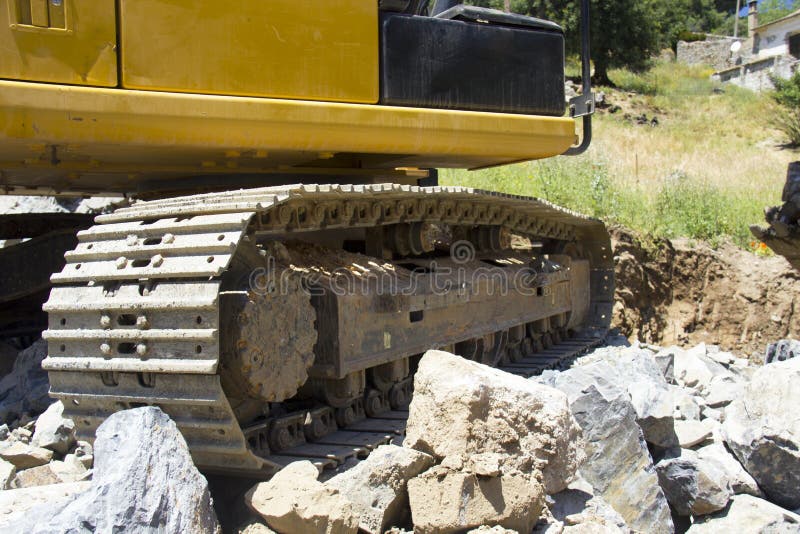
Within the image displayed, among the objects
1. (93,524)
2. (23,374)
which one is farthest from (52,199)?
(93,524)

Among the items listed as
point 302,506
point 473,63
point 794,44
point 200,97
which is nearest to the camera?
point 302,506

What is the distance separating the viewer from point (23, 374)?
5305 mm

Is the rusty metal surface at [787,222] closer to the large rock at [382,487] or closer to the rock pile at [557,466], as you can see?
the rock pile at [557,466]

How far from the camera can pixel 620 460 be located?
3.97m

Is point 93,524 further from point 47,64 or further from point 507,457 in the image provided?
point 47,64

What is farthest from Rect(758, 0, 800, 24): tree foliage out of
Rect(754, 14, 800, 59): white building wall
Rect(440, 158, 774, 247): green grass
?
Rect(440, 158, 774, 247): green grass

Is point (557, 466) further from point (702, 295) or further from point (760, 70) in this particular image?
point (760, 70)

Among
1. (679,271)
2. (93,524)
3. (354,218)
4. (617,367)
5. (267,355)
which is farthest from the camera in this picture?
(679,271)

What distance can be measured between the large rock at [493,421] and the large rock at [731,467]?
48.1 inches

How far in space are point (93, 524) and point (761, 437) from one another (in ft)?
10.6

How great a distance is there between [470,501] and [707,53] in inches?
1679

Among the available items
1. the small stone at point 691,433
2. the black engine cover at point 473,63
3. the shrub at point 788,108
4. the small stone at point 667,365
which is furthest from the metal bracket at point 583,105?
the shrub at point 788,108

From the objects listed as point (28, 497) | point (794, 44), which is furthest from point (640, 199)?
point (794, 44)

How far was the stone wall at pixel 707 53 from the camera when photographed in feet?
135
